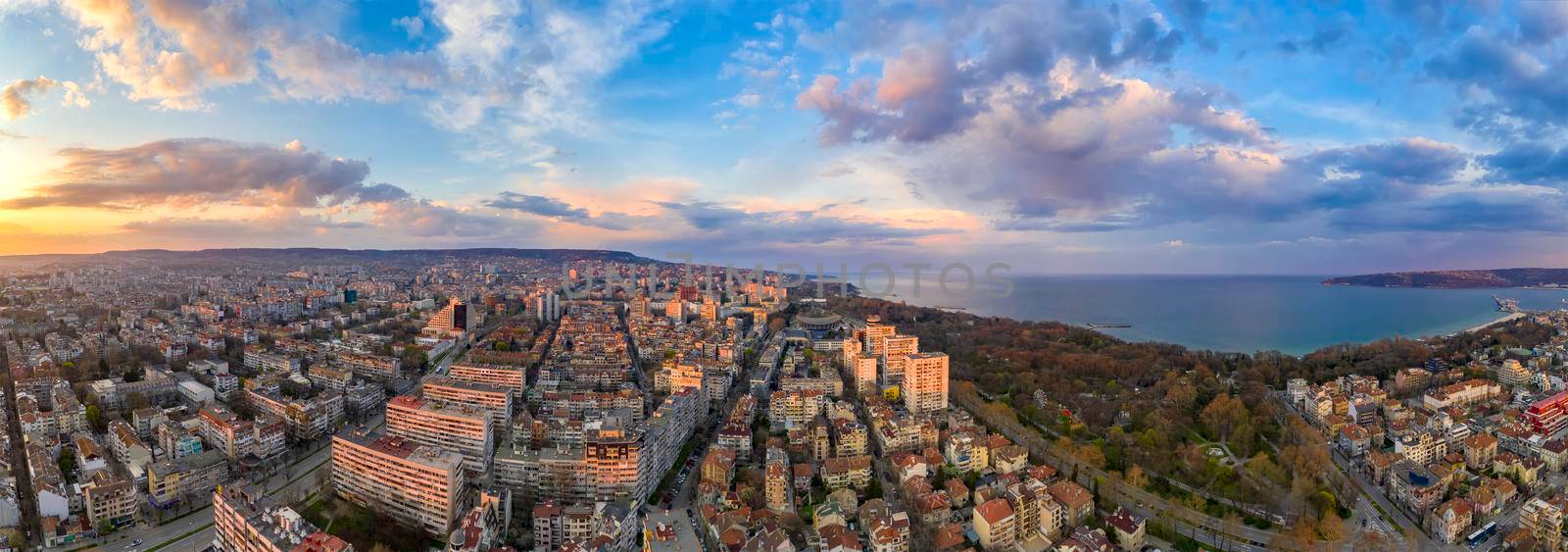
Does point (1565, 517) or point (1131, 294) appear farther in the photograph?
point (1131, 294)

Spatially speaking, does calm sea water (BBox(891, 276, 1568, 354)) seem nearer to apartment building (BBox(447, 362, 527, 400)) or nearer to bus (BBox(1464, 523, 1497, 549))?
bus (BBox(1464, 523, 1497, 549))

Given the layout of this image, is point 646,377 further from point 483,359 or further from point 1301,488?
point 1301,488

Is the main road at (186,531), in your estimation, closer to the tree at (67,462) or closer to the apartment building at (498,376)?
the tree at (67,462)

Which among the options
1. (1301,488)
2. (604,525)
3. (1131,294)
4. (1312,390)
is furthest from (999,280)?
(604,525)

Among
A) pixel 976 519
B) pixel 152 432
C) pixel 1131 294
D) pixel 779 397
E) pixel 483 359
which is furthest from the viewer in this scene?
pixel 1131 294

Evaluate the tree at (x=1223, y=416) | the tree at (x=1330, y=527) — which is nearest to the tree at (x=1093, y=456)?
the tree at (x=1330, y=527)

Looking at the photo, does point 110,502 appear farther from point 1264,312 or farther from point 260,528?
point 1264,312
